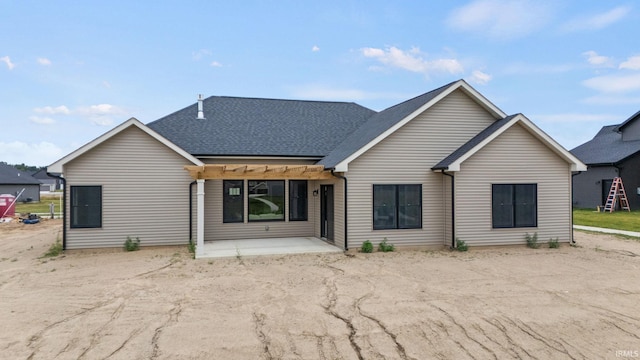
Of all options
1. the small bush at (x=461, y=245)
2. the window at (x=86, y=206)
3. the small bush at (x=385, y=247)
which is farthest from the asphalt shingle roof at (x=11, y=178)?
the small bush at (x=461, y=245)

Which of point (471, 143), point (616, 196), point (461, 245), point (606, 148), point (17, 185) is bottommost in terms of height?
point (461, 245)

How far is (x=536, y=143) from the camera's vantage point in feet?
43.4

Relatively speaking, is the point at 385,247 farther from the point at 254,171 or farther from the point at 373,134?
the point at 254,171

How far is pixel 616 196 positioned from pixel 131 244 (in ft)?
93.6

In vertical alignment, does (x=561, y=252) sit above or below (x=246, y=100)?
below

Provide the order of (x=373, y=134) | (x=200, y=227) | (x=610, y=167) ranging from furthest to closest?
(x=610, y=167), (x=373, y=134), (x=200, y=227)

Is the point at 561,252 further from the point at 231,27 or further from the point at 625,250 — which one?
the point at 231,27

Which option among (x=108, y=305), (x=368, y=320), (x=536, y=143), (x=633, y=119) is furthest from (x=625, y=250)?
(x=633, y=119)

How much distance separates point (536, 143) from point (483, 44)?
8.79 m

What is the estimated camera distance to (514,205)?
13164 mm

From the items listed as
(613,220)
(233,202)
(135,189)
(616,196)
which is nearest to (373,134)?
(233,202)

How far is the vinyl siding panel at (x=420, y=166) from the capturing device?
491 inches

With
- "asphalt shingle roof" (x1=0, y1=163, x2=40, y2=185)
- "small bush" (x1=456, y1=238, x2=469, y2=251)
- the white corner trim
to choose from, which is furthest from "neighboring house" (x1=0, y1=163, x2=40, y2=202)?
"small bush" (x1=456, y1=238, x2=469, y2=251)

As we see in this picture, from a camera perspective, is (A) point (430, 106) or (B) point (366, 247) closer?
(B) point (366, 247)
